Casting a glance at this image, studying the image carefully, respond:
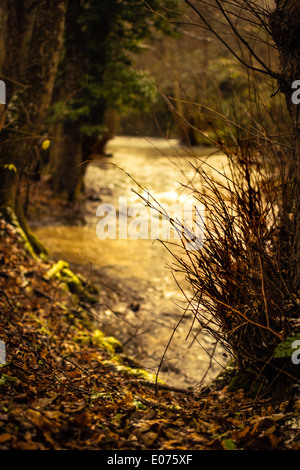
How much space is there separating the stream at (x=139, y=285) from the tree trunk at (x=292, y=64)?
577mm

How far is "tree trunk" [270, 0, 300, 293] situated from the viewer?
277 cm

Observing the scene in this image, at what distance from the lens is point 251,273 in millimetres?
3057

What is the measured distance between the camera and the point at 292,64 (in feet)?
9.41

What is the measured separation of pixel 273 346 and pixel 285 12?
7.27ft

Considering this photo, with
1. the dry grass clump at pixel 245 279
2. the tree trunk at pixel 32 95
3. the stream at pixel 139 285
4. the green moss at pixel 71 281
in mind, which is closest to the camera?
the dry grass clump at pixel 245 279

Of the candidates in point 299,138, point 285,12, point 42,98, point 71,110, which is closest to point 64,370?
point 299,138

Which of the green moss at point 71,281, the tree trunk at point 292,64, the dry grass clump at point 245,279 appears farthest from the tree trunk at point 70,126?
the tree trunk at point 292,64

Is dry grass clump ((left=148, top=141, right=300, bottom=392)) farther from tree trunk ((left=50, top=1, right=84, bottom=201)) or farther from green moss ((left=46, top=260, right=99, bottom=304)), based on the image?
tree trunk ((left=50, top=1, right=84, bottom=201))

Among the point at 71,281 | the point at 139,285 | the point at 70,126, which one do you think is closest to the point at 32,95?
the point at 71,281

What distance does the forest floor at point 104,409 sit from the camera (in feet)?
7.32

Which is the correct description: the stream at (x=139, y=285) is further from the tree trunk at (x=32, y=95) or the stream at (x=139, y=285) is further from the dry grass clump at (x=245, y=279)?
the tree trunk at (x=32, y=95)

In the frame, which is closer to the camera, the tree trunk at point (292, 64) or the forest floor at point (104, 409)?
the forest floor at point (104, 409)

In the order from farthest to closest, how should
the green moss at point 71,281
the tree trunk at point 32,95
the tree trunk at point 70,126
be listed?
the tree trunk at point 70,126, the green moss at point 71,281, the tree trunk at point 32,95
